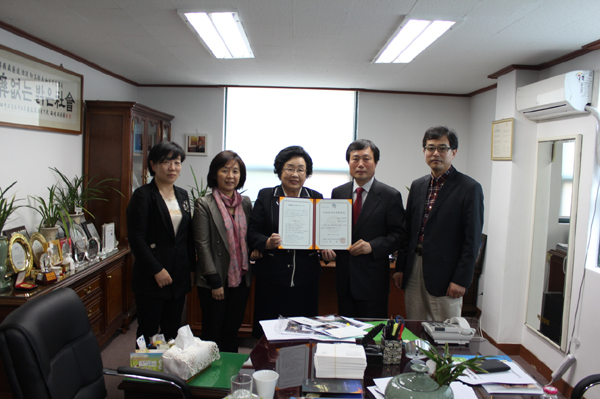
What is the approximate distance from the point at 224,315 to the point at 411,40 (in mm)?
2544

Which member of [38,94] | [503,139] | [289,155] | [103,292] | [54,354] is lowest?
[103,292]

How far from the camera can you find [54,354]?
1451 mm

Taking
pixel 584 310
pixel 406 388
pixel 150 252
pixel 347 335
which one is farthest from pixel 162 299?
pixel 584 310

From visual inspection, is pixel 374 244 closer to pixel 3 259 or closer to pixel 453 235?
pixel 453 235

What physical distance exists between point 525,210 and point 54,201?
4479mm

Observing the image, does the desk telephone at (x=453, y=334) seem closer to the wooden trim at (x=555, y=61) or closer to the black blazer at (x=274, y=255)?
the black blazer at (x=274, y=255)

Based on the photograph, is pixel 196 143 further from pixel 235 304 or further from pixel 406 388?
pixel 406 388

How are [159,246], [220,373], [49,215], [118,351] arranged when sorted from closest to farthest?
1. [220,373]
2. [159,246]
3. [49,215]
4. [118,351]

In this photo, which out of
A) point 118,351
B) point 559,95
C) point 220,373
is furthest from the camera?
point 118,351

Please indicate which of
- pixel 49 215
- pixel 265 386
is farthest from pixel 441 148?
pixel 49 215

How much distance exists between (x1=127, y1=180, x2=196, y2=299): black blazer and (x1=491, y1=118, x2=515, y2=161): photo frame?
3079 millimetres

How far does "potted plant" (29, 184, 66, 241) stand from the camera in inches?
124

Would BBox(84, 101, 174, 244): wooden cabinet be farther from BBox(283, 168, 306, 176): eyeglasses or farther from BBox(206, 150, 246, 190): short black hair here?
BBox(283, 168, 306, 176): eyeglasses

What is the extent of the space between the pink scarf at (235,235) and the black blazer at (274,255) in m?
0.07
